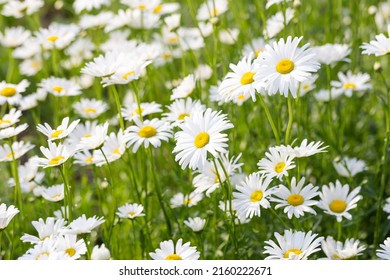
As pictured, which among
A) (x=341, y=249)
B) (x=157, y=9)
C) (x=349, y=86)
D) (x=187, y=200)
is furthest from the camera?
(x=157, y=9)

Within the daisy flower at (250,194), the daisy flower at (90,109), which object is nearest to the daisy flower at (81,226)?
the daisy flower at (250,194)

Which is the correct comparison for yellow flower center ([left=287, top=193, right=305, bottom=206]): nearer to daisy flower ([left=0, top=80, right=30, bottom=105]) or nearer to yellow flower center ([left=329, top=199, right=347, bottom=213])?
yellow flower center ([left=329, top=199, right=347, bottom=213])

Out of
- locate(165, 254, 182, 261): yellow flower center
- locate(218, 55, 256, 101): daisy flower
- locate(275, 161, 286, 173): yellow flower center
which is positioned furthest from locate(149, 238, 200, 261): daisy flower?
locate(218, 55, 256, 101): daisy flower

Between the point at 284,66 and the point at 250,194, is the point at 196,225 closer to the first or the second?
the point at 250,194

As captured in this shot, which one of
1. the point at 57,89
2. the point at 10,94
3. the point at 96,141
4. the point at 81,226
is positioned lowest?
the point at 81,226

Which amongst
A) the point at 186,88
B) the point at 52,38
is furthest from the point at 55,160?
the point at 52,38

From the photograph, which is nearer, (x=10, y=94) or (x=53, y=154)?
(x=53, y=154)
